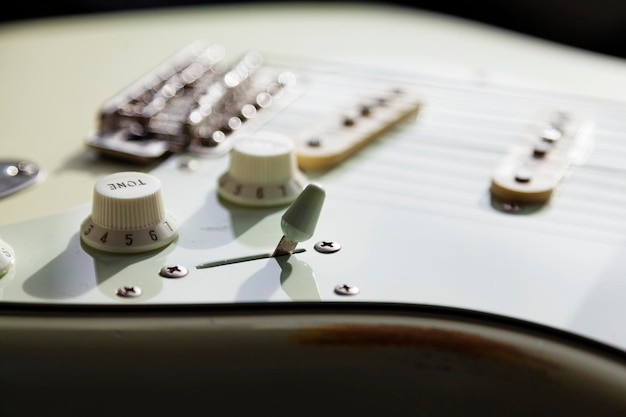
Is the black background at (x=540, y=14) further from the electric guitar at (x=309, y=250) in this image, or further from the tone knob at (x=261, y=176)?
the tone knob at (x=261, y=176)

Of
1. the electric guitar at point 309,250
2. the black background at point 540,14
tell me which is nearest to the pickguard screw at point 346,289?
the electric guitar at point 309,250

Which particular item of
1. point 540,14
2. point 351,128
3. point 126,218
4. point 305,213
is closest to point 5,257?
point 126,218

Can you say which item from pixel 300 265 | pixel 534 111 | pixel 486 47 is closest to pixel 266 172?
pixel 300 265

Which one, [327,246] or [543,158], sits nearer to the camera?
[327,246]

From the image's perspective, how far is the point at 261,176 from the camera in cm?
64

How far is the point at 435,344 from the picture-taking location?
504 millimetres

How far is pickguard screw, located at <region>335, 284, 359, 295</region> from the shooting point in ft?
1.72

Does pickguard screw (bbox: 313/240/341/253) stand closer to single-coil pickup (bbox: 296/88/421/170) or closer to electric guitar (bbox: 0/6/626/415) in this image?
electric guitar (bbox: 0/6/626/415)

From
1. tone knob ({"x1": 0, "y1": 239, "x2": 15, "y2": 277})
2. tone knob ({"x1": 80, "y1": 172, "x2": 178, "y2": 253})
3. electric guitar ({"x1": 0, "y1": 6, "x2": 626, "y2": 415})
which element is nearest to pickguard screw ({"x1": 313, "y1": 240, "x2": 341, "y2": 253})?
electric guitar ({"x1": 0, "y1": 6, "x2": 626, "y2": 415})

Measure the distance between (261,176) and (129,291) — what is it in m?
0.17

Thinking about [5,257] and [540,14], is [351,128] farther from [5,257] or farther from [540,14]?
[540,14]

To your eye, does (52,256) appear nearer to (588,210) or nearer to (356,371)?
(356,371)

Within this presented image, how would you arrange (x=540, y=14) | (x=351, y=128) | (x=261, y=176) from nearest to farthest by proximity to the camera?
(x=261, y=176)
(x=351, y=128)
(x=540, y=14)

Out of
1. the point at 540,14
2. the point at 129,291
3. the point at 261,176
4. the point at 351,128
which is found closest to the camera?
the point at 129,291
